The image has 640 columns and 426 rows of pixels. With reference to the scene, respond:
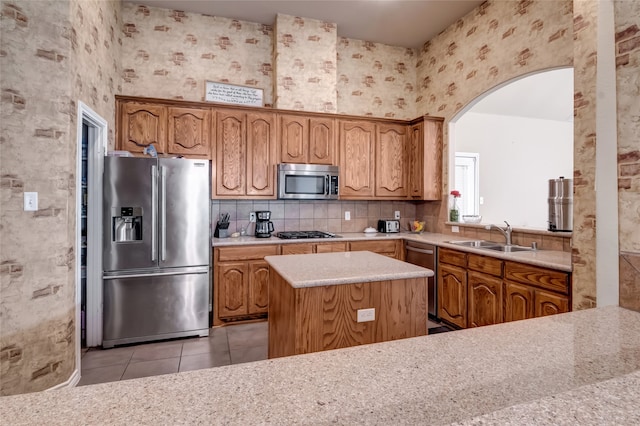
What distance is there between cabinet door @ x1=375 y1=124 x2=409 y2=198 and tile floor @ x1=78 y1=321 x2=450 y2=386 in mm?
2368

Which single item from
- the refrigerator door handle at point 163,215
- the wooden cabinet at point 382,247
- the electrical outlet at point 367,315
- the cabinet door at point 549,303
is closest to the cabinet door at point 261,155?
the refrigerator door handle at point 163,215

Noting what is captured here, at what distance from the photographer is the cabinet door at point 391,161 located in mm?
4417

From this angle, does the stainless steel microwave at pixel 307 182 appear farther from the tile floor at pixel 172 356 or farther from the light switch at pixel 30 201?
the light switch at pixel 30 201

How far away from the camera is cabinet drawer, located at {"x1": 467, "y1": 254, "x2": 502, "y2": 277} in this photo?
280 cm

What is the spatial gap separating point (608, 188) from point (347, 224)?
3.49 m

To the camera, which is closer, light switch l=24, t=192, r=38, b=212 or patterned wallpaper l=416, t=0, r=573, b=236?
light switch l=24, t=192, r=38, b=212

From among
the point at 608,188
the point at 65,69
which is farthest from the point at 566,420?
the point at 65,69

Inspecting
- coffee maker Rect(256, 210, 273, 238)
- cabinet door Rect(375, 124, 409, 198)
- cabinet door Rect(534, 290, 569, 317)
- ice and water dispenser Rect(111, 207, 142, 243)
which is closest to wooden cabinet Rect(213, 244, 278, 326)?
coffee maker Rect(256, 210, 273, 238)

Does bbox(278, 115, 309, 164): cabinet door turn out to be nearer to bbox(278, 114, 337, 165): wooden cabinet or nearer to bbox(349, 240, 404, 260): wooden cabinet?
bbox(278, 114, 337, 165): wooden cabinet

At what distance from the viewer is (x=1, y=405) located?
A: 0.59m

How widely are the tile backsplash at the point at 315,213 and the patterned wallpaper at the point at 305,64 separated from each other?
1214mm

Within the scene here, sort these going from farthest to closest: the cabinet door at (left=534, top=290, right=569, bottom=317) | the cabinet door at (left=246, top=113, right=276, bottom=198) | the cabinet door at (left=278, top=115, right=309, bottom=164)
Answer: the cabinet door at (left=278, top=115, right=309, bottom=164)
the cabinet door at (left=246, top=113, right=276, bottom=198)
the cabinet door at (left=534, top=290, right=569, bottom=317)

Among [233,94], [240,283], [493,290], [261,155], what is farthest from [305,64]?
[493,290]

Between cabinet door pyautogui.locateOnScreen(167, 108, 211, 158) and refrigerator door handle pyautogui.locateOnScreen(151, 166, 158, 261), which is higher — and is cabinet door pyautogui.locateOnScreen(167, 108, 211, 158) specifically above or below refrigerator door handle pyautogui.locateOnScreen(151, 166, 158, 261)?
above
